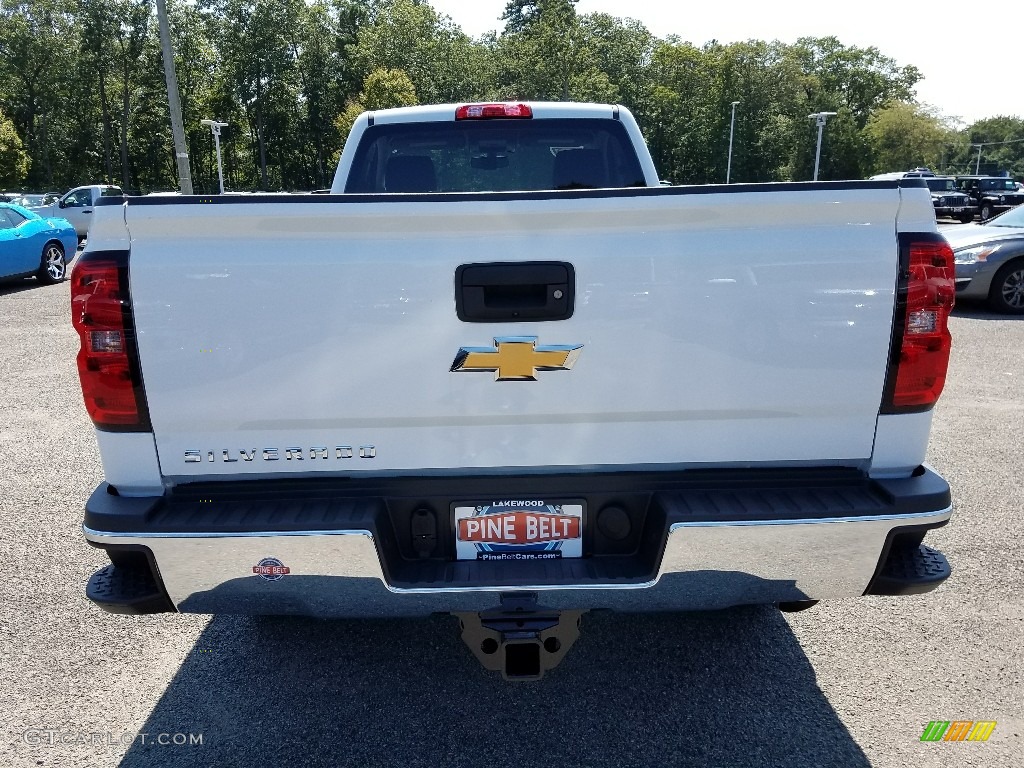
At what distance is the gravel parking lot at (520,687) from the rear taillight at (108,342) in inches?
48.2

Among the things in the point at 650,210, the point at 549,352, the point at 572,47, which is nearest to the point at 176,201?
the point at 549,352

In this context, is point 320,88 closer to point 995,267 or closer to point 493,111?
point 995,267

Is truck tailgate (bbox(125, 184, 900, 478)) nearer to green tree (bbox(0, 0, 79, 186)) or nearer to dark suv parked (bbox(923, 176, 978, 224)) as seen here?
dark suv parked (bbox(923, 176, 978, 224))

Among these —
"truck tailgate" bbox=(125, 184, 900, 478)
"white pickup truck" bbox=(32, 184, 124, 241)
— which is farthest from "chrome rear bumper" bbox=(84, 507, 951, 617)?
"white pickup truck" bbox=(32, 184, 124, 241)

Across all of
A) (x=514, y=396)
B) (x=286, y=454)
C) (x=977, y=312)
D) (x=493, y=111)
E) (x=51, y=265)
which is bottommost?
(x=977, y=312)

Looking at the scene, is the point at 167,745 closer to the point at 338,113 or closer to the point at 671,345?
the point at 671,345

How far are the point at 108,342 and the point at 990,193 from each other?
1639 inches

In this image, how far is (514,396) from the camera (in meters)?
2.14

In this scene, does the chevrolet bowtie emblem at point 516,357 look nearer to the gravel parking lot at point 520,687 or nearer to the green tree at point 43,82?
the gravel parking lot at point 520,687

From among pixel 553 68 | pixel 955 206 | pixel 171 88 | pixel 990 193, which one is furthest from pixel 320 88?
pixel 990 193

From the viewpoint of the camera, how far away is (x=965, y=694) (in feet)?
9.12

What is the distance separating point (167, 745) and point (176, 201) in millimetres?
1835

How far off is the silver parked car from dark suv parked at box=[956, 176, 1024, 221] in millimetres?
26237

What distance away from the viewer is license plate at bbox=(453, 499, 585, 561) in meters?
2.25
